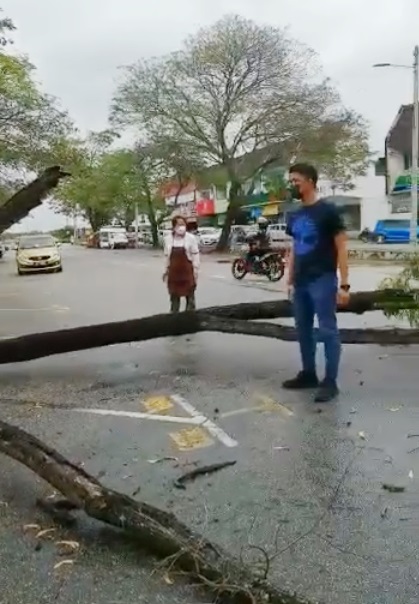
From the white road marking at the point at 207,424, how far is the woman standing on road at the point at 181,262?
14.5ft

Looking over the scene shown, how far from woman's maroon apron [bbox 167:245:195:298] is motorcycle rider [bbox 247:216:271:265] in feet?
37.6

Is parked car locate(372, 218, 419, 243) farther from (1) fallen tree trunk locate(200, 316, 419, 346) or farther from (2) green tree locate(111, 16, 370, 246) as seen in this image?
(1) fallen tree trunk locate(200, 316, 419, 346)

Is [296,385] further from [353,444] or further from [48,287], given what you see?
[48,287]

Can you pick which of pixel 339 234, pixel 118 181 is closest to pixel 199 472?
pixel 339 234

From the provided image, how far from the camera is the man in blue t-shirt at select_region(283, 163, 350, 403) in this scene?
19.2ft

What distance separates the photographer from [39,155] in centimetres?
2811

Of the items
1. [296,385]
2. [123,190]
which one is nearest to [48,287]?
[296,385]

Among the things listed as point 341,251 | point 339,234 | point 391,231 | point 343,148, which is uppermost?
point 343,148

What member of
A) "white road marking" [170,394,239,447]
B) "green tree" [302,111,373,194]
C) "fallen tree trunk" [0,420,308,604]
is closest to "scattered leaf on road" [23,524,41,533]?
"fallen tree trunk" [0,420,308,604]

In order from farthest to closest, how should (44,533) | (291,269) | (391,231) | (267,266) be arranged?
(391,231) < (267,266) < (291,269) < (44,533)

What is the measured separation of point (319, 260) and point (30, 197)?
2372 mm

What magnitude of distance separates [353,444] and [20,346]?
3561mm

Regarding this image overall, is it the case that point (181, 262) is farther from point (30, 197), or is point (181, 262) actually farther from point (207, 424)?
point (207, 424)

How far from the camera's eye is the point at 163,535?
10.3 ft
